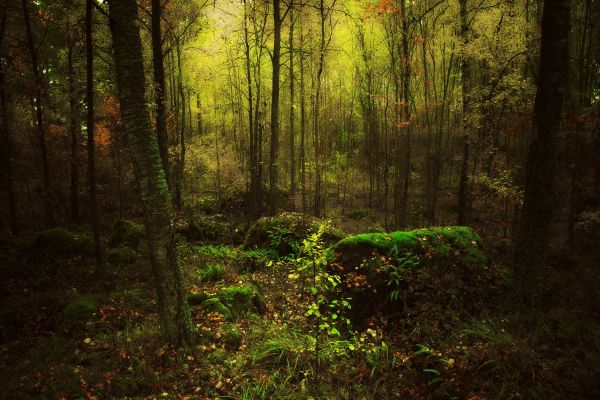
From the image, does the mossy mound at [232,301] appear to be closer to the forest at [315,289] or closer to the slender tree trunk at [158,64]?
the forest at [315,289]

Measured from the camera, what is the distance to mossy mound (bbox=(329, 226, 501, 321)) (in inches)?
238

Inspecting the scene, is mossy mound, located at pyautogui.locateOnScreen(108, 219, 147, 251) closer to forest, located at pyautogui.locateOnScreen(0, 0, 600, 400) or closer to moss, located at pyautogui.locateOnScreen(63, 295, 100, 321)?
forest, located at pyautogui.locateOnScreen(0, 0, 600, 400)

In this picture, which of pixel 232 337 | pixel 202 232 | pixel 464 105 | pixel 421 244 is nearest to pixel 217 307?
pixel 232 337

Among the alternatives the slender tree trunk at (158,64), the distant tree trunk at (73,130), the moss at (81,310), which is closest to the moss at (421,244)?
the moss at (81,310)

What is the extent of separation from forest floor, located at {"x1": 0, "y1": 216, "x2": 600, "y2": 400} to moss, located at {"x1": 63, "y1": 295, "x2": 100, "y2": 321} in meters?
0.04

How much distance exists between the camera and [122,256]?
9.45 m

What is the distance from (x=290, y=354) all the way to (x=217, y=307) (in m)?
1.90

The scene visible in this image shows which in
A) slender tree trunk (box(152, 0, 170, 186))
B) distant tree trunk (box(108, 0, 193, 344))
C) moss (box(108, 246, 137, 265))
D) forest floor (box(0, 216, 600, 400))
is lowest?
forest floor (box(0, 216, 600, 400))

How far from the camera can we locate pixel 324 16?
16.8 metres

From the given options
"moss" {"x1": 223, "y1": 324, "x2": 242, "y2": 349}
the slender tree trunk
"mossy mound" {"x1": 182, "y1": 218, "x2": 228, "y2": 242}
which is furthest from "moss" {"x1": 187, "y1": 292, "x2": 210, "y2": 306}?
"mossy mound" {"x1": 182, "y1": 218, "x2": 228, "y2": 242}

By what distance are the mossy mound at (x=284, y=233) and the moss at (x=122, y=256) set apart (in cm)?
354

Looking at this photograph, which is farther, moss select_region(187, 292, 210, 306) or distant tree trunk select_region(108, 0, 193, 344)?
moss select_region(187, 292, 210, 306)

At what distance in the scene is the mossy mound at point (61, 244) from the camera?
9461 millimetres

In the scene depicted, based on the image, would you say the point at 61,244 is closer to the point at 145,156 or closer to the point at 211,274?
the point at 211,274
